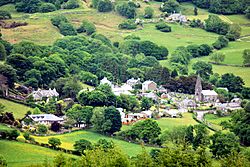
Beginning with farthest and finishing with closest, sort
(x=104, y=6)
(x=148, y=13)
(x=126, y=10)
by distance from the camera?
(x=148, y=13), (x=104, y=6), (x=126, y=10)

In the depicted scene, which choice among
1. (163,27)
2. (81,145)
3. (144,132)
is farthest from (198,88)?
(163,27)

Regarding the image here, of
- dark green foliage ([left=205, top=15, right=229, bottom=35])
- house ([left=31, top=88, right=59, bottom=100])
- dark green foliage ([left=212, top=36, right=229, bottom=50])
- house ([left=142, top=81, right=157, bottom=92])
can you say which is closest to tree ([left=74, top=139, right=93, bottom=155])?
Answer: house ([left=31, top=88, right=59, bottom=100])

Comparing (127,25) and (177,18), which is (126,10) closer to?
(127,25)

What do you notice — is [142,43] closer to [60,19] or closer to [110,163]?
[60,19]

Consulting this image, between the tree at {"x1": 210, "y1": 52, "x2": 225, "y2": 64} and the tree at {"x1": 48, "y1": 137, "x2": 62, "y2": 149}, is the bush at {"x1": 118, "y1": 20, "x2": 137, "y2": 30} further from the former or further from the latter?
the tree at {"x1": 48, "y1": 137, "x2": 62, "y2": 149}

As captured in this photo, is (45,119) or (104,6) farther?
(104,6)

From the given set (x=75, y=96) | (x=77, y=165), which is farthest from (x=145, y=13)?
(x=77, y=165)
